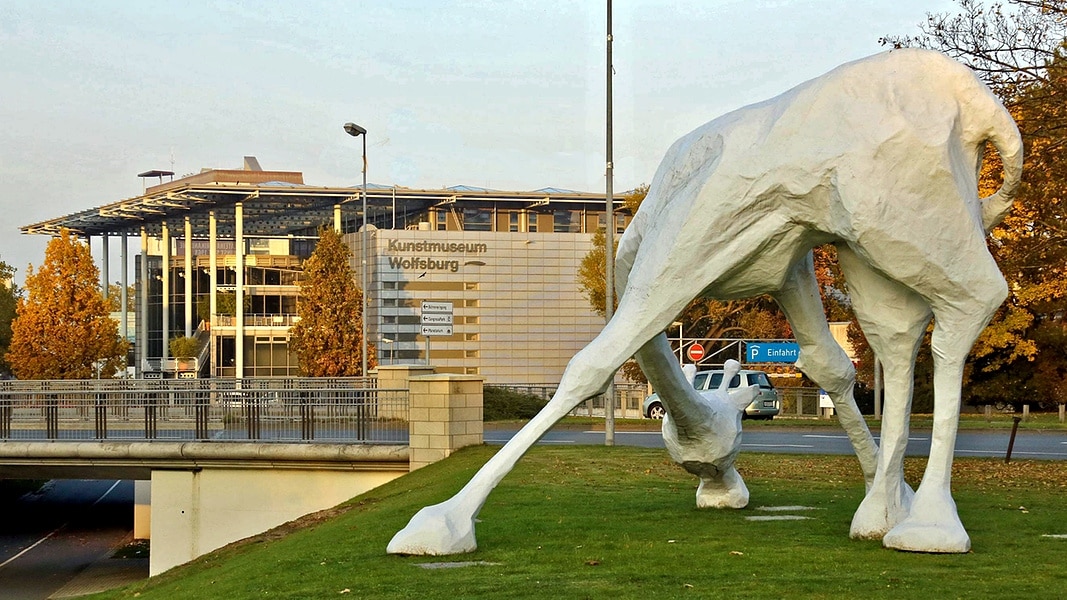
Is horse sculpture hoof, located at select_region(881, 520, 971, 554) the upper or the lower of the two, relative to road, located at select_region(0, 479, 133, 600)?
upper

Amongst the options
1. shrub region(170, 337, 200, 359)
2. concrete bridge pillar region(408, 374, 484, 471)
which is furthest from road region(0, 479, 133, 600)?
shrub region(170, 337, 200, 359)

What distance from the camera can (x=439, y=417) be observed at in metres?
21.2

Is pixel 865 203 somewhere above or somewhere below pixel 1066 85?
below

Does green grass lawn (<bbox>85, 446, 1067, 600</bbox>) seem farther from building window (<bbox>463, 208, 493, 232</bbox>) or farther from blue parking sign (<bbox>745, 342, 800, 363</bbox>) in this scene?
building window (<bbox>463, 208, 493, 232</bbox>)

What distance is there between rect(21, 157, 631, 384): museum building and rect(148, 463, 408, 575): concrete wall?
5408 centimetres

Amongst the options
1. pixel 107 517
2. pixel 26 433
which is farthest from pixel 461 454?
pixel 107 517

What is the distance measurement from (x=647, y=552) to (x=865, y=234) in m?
2.80

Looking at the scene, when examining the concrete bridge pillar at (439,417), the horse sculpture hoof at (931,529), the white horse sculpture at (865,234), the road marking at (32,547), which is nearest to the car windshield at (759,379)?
the concrete bridge pillar at (439,417)

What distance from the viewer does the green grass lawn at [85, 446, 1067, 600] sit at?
7.93 m

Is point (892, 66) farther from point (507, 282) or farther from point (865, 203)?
point (507, 282)

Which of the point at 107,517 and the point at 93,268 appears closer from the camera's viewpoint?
the point at 107,517

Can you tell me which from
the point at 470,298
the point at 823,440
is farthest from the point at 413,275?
the point at 823,440

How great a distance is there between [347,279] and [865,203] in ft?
165

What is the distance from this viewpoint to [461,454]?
2066cm
